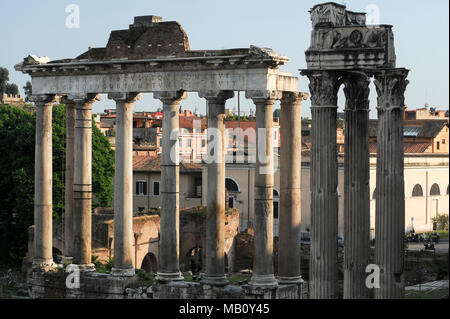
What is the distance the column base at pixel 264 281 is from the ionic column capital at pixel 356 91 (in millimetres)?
11204

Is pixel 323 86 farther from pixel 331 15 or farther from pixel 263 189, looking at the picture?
pixel 263 189

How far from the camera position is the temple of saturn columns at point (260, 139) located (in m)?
23.2

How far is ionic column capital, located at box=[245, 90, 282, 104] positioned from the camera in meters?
34.1

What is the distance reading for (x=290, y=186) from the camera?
35469mm

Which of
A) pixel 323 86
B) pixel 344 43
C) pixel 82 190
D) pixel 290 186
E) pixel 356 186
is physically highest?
pixel 344 43

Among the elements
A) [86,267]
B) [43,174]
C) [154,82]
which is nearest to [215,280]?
[86,267]

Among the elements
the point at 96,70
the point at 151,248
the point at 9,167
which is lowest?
the point at 151,248

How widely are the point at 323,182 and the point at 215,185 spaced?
37.6 ft

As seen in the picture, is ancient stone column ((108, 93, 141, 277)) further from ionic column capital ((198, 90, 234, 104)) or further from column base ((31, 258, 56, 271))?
ionic column capital ((198, 90, 234, 104))

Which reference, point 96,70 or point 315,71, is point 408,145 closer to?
point 96,70

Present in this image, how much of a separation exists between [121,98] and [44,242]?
6.67 m

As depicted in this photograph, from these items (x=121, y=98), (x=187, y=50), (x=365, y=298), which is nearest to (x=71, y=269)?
(x=121, y=98)

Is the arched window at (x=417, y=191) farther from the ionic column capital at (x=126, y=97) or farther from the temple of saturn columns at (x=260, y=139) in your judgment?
the ionic column capital at (x=126, y=97)

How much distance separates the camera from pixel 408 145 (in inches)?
3278
